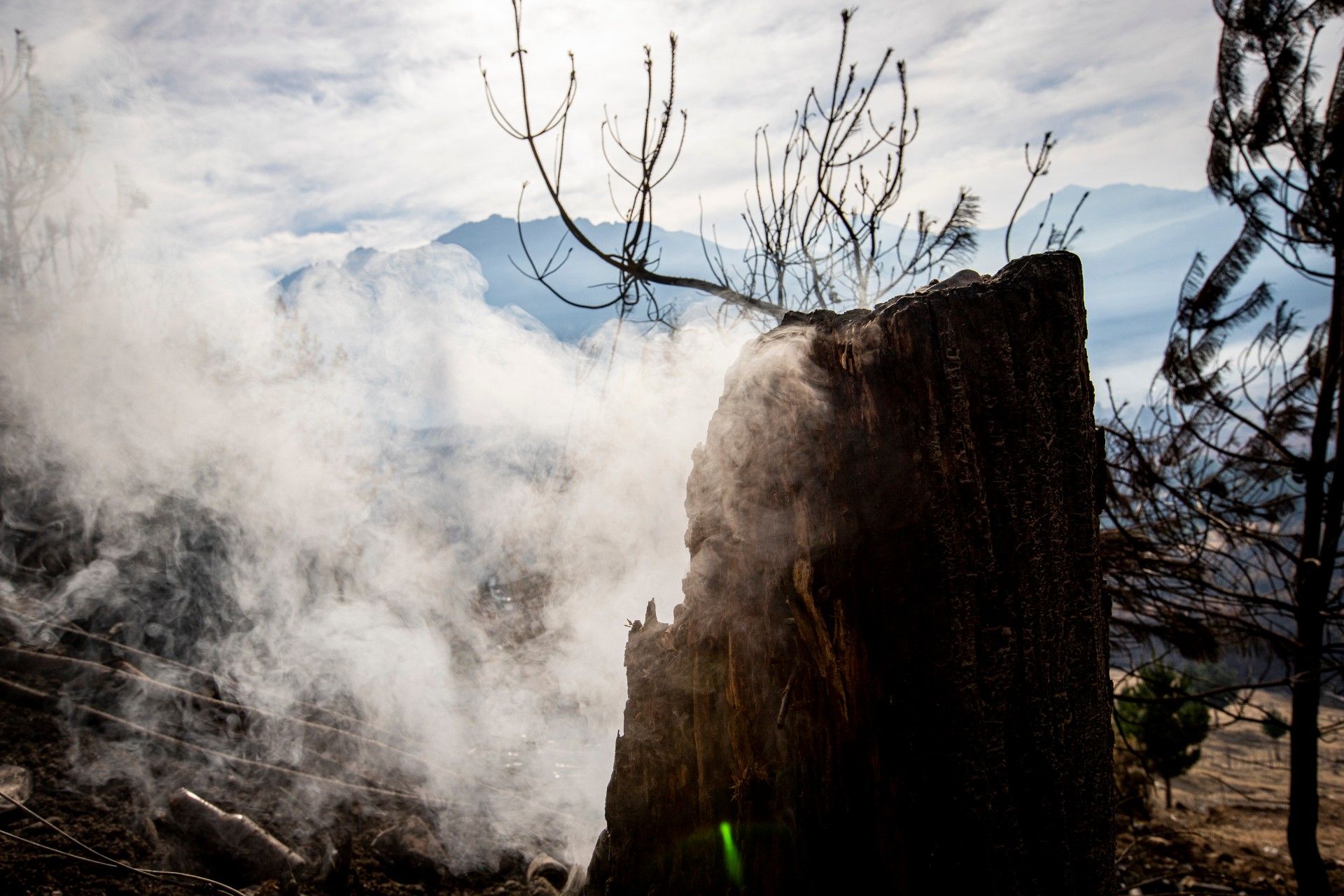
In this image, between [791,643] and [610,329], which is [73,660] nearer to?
[610,329]

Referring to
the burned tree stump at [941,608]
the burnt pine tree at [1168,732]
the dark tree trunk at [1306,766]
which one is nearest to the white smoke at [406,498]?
the burned tree stump at [941,608]

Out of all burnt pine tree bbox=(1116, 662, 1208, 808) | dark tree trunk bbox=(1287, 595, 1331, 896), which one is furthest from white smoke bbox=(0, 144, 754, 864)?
burnt pine tree bbox=(1116, 662, 1208, 808)

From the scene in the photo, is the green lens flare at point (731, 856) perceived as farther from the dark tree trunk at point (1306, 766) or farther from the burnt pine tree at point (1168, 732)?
→ the burnt pine tree at point (1168, 732)

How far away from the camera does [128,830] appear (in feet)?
9.51

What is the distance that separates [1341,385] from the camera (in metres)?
4.12

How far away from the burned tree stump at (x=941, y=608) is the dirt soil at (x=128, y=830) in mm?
2096

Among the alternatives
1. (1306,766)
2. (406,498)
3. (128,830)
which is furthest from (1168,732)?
(128,830)

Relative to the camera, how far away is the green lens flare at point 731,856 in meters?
1.78

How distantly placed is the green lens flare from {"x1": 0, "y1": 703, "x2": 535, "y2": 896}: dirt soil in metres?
1.90

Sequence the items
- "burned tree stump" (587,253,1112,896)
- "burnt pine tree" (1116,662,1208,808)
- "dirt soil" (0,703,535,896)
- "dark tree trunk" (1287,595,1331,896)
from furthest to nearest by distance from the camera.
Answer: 1. "burnt pine tree" (1116,662,1208,808)
2. "dark tree trunk" (1287,595,1331,896)
3. "dirt soil" (0,703,535,896)
4. "burned tree stump" (587,253,1112,896)

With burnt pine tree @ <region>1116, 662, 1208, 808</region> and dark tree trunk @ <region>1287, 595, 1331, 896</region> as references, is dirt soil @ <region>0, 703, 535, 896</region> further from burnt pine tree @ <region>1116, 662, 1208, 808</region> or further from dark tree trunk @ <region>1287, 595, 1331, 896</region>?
burnt pine tree @ <region>1116, 662, 1208, 808</region>

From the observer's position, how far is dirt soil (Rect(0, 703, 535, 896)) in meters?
2.60

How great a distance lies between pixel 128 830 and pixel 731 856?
8.86 ft

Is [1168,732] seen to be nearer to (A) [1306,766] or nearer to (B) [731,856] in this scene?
(A) [1306,766]
